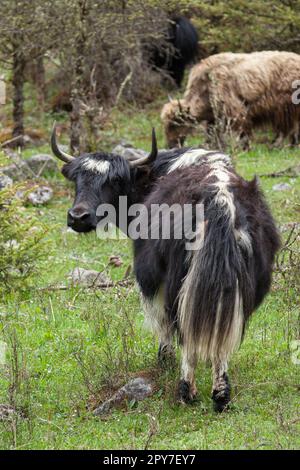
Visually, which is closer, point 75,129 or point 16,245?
point 16,245

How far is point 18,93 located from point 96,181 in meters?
7.48

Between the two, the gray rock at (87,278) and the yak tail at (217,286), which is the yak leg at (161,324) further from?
the gray rock at (87,278)

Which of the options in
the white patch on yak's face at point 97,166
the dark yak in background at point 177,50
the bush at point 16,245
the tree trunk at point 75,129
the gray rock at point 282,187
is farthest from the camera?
the dark yak in background at point 177,50

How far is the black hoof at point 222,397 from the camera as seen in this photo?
5.02 meters

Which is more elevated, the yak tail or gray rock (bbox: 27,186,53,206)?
the yak tail

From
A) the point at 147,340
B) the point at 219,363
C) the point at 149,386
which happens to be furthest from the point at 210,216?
the point at 147,340

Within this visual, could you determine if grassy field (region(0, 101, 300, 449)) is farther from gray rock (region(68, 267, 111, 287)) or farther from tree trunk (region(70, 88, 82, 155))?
tree trunk (region(70, 88, 82, 155))

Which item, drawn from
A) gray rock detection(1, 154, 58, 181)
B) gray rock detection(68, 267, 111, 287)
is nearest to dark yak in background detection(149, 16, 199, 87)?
gray rock detection(1, 154, 58, 181)

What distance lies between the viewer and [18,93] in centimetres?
1325

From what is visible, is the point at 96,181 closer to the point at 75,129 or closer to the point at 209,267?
the point at 209,267

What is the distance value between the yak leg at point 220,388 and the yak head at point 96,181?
5.06 feet

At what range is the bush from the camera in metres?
6.99

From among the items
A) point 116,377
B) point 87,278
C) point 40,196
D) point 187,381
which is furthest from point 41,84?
point 187,381

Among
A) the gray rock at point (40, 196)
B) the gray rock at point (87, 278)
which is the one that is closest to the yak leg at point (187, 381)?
the gray rock at point (87, 278)
